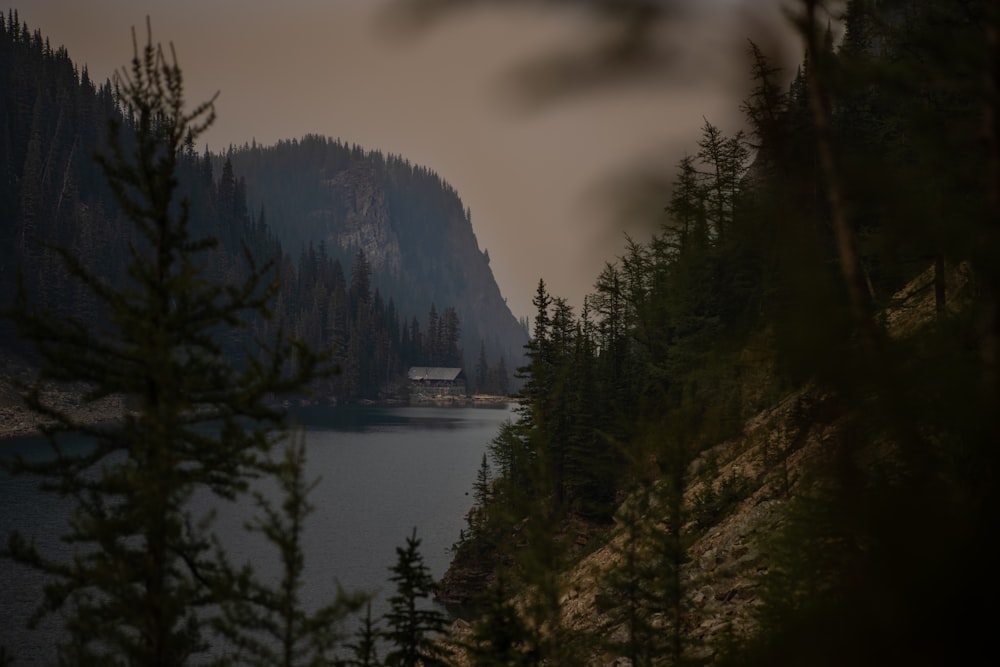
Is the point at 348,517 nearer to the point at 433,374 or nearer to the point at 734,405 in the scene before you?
the point at 734,405

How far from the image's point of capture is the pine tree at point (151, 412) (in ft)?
25.6

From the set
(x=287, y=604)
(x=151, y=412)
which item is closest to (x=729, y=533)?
(x=287, y=604)

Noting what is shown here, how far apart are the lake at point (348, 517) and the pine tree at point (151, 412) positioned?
4.38 feet

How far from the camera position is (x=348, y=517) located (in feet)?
149

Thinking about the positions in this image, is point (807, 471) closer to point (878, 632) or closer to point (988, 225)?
point (878, 632)

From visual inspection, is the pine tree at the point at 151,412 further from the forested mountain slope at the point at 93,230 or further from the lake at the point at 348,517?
the forested mountain slope at the point at 93,230

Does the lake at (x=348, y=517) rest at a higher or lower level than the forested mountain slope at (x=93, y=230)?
lower

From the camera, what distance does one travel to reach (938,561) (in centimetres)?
121

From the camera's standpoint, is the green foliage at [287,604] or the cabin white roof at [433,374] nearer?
the green foliage at [287,604]

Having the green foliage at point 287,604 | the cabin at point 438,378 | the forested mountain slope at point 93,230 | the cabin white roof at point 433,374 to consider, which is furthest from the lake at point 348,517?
the cabin white roof at point 433,374

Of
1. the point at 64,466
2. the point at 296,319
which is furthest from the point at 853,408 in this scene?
the point at 296,319

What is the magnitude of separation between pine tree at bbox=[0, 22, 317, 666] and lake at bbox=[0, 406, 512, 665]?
1.34 m

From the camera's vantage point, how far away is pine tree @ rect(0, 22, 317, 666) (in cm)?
780

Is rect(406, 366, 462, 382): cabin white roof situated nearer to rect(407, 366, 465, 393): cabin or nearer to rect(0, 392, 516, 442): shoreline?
rect(407, 366, 465, 393): cabin
